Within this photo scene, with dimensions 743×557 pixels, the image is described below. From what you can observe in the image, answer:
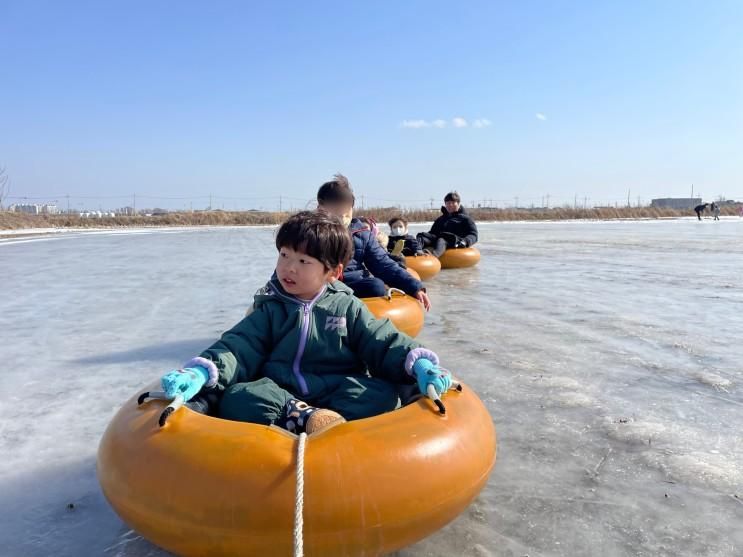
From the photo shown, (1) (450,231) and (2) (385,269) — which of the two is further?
(1) (450,231)

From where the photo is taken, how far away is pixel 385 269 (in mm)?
4094

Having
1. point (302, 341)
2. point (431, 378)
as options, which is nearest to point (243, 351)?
point (302, 341)

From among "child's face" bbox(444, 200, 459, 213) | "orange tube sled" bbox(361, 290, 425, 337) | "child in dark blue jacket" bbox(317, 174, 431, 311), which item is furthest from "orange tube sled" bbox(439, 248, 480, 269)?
"orange tube sled" bbox(361, 290, 425, 337)

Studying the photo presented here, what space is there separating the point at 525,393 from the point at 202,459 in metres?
1.95

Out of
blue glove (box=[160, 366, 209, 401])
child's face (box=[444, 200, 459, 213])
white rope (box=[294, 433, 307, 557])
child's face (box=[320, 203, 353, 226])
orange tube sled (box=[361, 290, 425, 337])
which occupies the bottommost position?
white rope (box=[294, 433, 307, 557])

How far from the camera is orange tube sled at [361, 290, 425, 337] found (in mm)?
3605

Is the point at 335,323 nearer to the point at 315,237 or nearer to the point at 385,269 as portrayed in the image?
the point at 315,237

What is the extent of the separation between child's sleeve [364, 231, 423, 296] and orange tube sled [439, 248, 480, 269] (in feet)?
15.8

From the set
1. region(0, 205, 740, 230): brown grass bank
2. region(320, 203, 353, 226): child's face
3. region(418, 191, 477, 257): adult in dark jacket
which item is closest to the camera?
region(320, 203, 353, 226): child's face

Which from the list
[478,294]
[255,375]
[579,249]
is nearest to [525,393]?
[255,375]

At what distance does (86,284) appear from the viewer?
7031 millimetres

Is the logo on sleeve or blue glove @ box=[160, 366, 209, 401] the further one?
the logo on sleeve

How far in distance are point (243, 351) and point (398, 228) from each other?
6.02 meters

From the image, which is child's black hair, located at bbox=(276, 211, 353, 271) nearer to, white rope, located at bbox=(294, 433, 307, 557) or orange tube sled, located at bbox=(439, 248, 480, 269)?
white rope, located at bbox=(294, 433, 307, 557)
